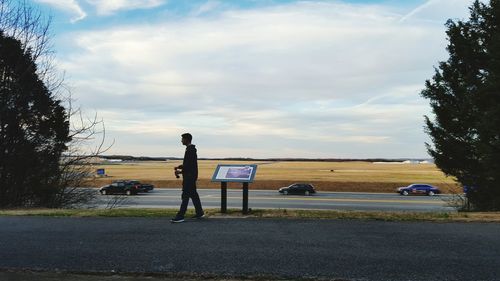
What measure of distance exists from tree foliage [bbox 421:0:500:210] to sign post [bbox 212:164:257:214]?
1167 centimetres

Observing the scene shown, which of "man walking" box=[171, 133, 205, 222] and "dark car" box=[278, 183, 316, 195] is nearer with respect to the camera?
"man walking" box=[171, 133, 205, 222]

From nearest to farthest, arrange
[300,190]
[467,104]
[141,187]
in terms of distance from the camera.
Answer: [467,104], [300,190], [141,187]

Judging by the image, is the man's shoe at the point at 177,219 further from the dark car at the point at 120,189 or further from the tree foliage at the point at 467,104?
the dark car at the point at 120,189

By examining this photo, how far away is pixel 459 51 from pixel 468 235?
729 inches

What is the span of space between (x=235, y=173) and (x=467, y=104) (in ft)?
51.2

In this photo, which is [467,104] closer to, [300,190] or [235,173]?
[235,173]

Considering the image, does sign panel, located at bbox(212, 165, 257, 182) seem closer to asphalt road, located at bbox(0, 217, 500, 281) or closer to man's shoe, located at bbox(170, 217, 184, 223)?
asphalt road, located at bbox(0, 217, 500, 281)

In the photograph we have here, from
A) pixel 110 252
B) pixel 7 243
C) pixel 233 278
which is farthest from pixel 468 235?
pixel 7 243

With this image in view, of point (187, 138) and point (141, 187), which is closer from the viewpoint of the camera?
point (187, 138)

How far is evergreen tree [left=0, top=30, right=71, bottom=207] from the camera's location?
787 inches

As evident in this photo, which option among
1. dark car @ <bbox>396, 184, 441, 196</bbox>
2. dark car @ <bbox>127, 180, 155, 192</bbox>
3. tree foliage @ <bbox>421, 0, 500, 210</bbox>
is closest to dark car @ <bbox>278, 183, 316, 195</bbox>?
dark car @ <bbox>396, 184, 441, 196</bbox>

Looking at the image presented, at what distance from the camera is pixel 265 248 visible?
7074mm

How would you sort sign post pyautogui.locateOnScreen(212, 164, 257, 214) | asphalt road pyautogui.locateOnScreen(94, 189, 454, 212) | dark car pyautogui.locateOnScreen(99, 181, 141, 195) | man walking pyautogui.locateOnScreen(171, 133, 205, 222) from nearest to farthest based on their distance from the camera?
man walking pyautogui.locateOnScreen(171, 133, 205, 222), sign post pyautogui.locateOnScreen(212, 164, 257, 214), asphalt road pyautogui.locateOnScreen(94, 189, 454, 212), dark car pyautogui.locateOnScreen(99, 181, 141, 195)

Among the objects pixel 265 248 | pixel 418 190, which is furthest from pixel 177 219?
pixel 418 190
